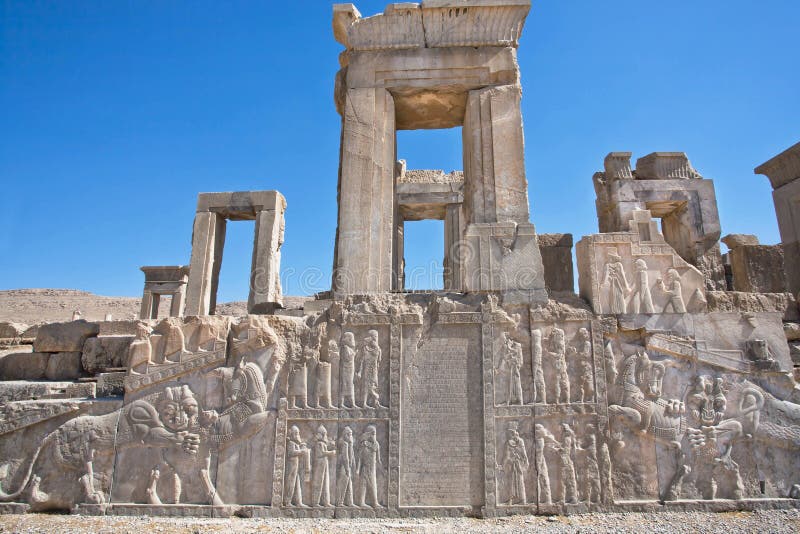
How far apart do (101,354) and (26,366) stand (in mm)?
1170

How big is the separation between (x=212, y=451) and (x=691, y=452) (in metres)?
5.34

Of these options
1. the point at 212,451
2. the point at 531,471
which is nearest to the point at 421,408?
the point at 531,471

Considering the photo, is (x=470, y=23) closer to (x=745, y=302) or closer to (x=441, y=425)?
(x=745, y=302)

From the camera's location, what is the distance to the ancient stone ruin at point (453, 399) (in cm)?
536

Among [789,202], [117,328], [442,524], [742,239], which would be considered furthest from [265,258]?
[742,239]

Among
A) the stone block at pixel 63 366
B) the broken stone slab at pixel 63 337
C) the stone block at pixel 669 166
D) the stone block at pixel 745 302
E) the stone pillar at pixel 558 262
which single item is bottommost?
the stone block at pixel 63 366

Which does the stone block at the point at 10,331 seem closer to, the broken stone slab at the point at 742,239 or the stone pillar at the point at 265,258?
the stone pillar at the point at 265,258

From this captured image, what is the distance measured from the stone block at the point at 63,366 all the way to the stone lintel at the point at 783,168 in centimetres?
1273

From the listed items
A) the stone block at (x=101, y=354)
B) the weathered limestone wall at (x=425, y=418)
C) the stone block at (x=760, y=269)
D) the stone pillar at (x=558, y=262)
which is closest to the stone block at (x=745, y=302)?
the weathered limestone wall at (x=425, y=418)

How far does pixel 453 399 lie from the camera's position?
5570 mm

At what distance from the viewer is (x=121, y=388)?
609 cm

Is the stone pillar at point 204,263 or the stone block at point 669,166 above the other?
the stone block at point 669,166

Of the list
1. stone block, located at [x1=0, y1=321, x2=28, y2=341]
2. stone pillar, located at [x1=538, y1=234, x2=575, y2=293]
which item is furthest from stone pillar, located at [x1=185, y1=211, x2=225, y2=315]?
stone pillar, located at [x1=538, y1=234, x2=575, y2=293]

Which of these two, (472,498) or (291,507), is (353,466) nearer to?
(291,507)
